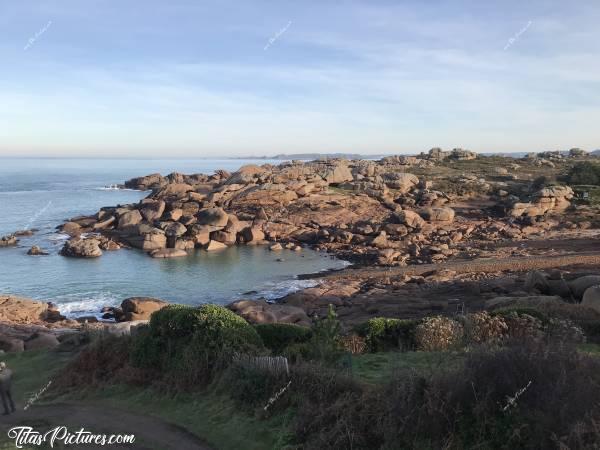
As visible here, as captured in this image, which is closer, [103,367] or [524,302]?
[103,367]

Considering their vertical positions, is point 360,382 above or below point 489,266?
above

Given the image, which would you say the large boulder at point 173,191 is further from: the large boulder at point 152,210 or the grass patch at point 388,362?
the grass patch at point 388,362

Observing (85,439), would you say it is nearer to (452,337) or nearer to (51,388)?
(51,388)

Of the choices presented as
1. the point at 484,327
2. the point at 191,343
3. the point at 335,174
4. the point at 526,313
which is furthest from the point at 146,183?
the point at 484,327

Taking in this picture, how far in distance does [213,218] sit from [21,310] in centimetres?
3063

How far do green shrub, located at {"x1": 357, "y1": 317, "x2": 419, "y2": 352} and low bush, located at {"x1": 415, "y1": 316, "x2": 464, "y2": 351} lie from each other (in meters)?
0.47

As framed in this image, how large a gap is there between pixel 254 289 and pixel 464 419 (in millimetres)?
33217

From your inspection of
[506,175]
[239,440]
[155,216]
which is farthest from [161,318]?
[506,175]

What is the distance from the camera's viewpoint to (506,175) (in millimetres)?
98500

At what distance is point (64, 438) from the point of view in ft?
39.5

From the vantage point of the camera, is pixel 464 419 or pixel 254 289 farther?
pixel 254 289

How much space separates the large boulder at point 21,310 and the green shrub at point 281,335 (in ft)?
69.5

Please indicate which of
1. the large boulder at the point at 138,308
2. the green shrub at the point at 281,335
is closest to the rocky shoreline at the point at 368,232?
the large boulder at the point at 138,308

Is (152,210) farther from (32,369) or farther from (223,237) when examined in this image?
(32,369)
